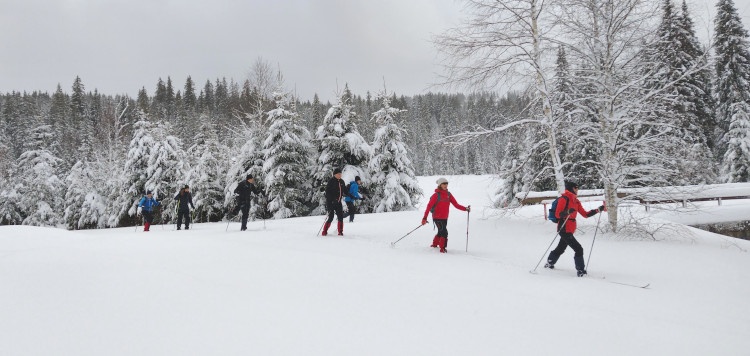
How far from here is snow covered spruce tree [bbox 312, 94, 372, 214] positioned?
71.6 ft

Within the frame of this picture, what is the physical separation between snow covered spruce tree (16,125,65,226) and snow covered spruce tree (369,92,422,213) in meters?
27.6

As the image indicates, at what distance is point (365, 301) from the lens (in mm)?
5609

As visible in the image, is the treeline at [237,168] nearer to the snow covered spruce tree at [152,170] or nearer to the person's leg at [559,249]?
the snow covered spruce tree at [152,170]

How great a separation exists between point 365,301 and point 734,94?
3066cm

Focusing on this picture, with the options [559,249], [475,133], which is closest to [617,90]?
[475,133]

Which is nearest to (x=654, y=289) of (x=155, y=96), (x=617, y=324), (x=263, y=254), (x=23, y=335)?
(x=617, y=324)

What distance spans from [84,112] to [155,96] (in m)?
25.7

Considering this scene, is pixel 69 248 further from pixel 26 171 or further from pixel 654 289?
pixel 26 171

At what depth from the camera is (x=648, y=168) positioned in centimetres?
1045

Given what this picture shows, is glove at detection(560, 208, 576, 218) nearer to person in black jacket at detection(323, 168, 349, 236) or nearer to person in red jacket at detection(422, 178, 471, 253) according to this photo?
person in red jacket at detection(422, 178, 471, 253)

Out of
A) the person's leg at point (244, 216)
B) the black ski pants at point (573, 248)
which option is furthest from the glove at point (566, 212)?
the person's leg at point (244, 216)

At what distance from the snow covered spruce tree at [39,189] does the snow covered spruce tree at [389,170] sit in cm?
2755

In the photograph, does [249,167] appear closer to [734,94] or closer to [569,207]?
[569,207]

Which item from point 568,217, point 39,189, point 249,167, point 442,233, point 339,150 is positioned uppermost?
point 339,150
